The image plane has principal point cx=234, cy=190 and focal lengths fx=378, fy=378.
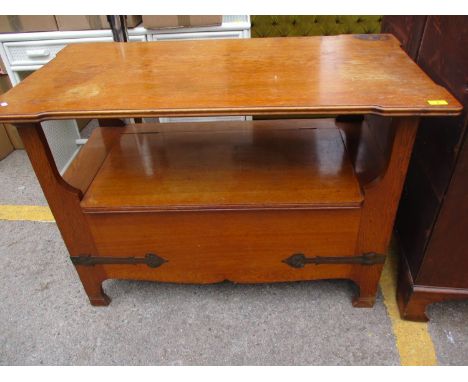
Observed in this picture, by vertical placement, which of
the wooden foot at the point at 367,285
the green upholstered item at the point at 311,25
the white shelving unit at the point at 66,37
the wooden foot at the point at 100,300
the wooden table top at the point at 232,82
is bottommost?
the wooden foot at the point at 100,300

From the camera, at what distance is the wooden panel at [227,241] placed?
3.65ft

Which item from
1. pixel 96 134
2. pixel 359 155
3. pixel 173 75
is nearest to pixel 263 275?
pixel 359 155

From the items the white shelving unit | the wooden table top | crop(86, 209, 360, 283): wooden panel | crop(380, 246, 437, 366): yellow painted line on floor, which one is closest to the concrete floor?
crop(380, 246, 437, 366): yellow painted line on floor

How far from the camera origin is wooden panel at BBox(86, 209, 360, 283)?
3.65 ft

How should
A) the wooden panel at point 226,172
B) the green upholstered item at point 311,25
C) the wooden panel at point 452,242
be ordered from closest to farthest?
the wooden panel at point 452,242 → the wooden panel at point 226,172 → the green upholstered item at point 311,25

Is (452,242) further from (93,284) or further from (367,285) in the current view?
(93,284)

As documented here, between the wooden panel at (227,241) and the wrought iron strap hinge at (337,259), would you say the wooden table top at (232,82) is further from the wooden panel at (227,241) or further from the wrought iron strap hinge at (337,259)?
the wrought iron strap hinge at (337,259)

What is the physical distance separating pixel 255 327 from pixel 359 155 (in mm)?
680

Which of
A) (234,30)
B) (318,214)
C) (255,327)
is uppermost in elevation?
(234,30)

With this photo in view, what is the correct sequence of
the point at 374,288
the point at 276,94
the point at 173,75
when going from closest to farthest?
the point at 276,94, the point at 173,75, the point at 374,288

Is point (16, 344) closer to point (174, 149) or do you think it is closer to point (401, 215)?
point (174, 149)

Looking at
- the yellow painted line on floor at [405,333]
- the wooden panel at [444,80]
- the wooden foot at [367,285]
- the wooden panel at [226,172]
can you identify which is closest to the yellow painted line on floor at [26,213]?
the wooden panel at [226,172]

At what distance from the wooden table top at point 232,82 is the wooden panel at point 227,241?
34 centimetres

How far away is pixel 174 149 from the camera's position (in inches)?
52.2
